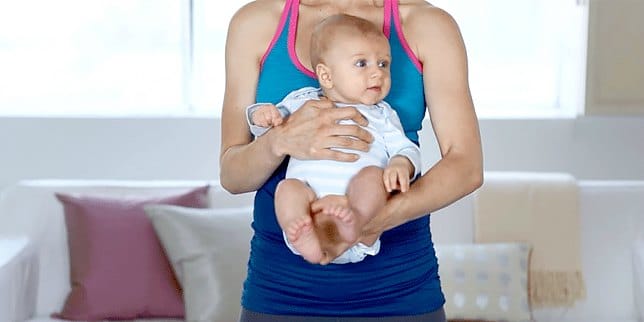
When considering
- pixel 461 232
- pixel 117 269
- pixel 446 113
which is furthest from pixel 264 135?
pixel 461 232

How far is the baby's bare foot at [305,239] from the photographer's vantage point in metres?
1.42

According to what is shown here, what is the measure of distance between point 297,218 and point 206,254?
70.9 inches

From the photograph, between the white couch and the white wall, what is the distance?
44 centimetres

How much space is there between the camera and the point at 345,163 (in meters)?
1.52

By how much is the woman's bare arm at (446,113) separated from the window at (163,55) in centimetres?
242

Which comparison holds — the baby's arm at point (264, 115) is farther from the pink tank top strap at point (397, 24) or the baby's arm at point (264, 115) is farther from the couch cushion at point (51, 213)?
the couch cushion at point (51, 213)

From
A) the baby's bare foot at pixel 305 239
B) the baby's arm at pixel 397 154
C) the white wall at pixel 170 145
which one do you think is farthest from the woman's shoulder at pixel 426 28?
the white wall at pixel 170 145

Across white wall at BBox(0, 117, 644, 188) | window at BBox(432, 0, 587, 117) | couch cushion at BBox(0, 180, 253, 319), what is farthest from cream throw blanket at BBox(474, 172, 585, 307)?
couch cushion at BBox(0, 180, 253, 319)

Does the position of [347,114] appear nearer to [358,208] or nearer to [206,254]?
[358,208]

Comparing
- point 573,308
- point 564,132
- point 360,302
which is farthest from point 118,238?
point 360,302

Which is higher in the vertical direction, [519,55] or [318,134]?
[519,55]

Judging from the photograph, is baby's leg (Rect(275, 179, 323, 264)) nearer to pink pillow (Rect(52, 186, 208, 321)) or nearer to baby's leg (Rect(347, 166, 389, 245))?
baby's leg (Rect(347, 166, 389, 245))

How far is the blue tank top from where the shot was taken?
150 cm

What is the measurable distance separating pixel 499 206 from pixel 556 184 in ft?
0.65
